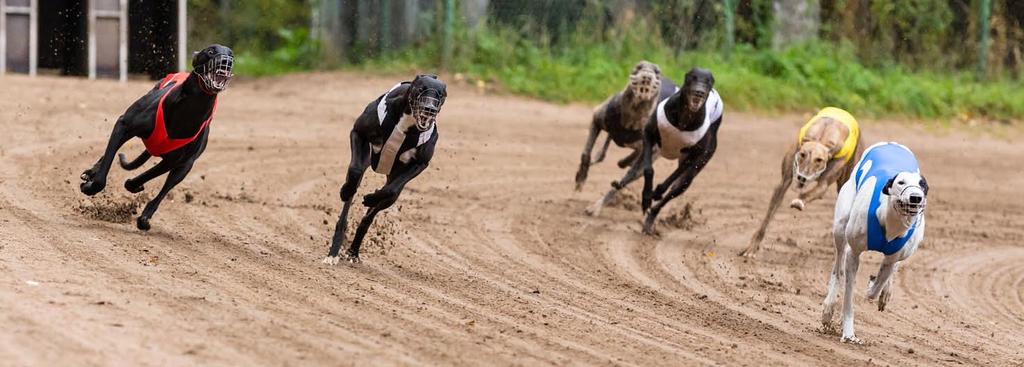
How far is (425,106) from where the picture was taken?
7613 millimetres

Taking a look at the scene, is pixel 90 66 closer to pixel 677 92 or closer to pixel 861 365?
pixel 677 92

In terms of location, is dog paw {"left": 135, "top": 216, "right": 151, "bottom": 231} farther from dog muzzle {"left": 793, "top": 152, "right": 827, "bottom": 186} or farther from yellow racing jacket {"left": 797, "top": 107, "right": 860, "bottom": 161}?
yellow racing jacket {"left": 797, "top": 107, "right": 860, "bottom": 161}

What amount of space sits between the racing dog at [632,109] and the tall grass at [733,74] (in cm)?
559

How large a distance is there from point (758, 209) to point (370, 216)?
5113 mm

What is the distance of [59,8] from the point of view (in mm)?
18328

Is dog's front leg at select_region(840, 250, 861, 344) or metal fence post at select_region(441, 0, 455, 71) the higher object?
metal fence post at select_region(441, 0, 455, 71)

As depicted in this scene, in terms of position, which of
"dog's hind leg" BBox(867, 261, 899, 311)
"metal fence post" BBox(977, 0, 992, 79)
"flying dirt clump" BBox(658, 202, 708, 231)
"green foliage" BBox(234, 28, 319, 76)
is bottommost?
"flying dirt clump" BBox(658, 202, 708, 231)

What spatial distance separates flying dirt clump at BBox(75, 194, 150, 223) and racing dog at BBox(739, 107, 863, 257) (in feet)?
14.3

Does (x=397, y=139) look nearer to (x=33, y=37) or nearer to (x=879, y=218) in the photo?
(x=879, y=218)

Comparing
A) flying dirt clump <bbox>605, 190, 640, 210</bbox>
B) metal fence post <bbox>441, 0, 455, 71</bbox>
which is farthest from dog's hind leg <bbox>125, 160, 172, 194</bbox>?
metal fence post <bbox>441, 0, 455, 71</bbox>

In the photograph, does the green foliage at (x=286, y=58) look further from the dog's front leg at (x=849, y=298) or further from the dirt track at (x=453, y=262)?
the dog's front leg at (x=849, y=298)

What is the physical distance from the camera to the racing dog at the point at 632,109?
36.8 feet

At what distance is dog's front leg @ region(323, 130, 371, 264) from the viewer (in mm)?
8078

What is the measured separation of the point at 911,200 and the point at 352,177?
305 cm
